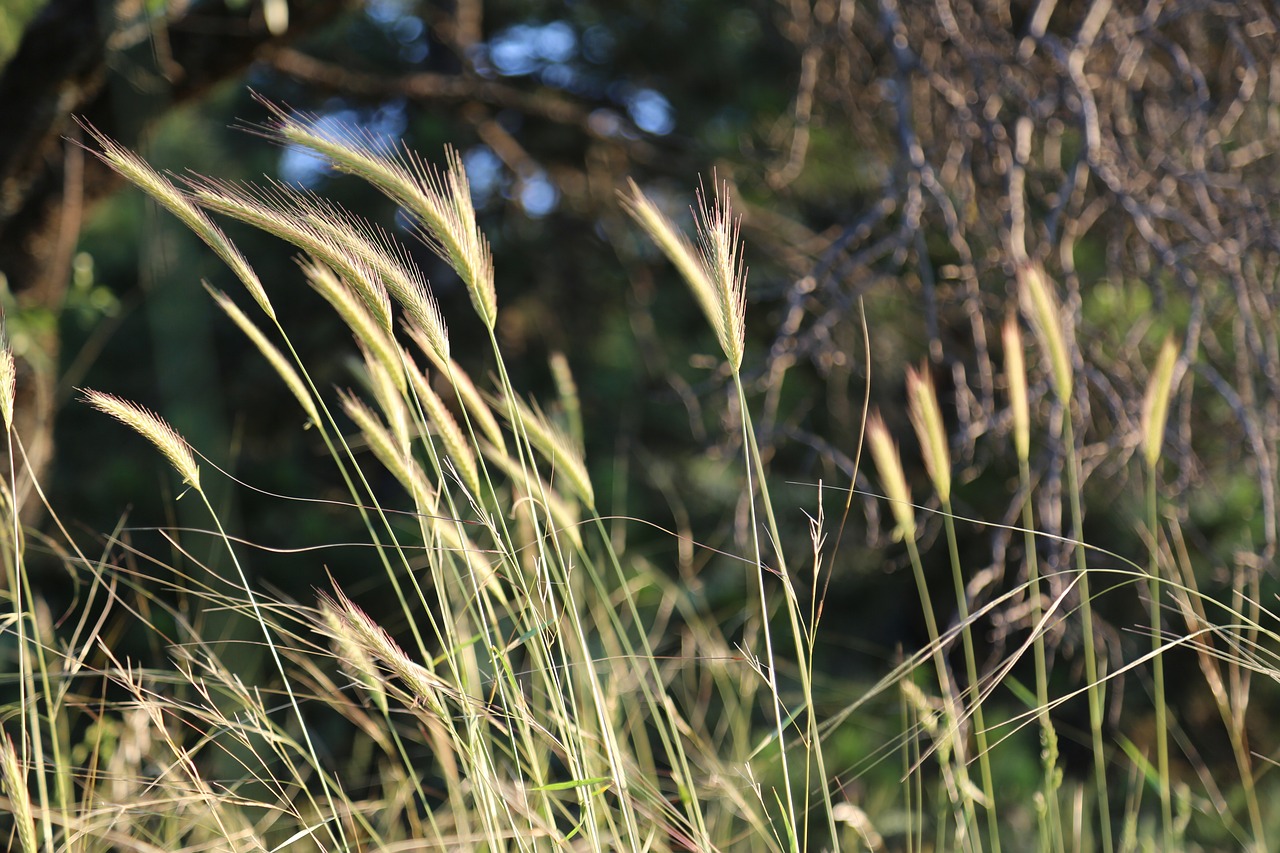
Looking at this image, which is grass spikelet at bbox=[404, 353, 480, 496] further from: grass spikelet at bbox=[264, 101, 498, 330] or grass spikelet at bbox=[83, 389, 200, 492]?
grass spikelet at bbox=[83, 389, 200, 492]

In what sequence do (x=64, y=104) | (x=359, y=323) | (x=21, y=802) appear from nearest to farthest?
(x=21, y=802) < (x=359, y=323) < (x=64, y=104)

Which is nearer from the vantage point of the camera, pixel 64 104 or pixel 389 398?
pixel 389 398

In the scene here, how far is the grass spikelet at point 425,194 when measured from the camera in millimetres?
1088

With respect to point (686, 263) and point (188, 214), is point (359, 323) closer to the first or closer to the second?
point (188, 214)

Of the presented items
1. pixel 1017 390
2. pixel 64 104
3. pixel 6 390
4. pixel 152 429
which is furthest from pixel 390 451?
pixel 64 104

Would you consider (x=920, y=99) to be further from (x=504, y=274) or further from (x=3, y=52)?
(x=3, y=52)

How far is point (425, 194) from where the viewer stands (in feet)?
3.68

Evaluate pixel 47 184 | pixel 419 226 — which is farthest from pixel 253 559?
pixel 419 226

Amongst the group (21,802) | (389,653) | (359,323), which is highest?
(359,323)

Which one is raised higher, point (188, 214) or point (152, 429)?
point (188, 214)

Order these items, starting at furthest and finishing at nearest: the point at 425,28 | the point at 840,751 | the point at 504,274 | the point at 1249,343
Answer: the point at 425,28 < the point at 504,274 < the point at 840,751 < the point at 1249,343

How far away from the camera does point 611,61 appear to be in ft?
15.2

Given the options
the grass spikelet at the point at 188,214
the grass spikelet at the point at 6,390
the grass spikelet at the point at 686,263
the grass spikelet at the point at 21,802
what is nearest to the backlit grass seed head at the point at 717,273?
the grass spikelet at the point at 686,263

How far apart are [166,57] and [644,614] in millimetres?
2223
